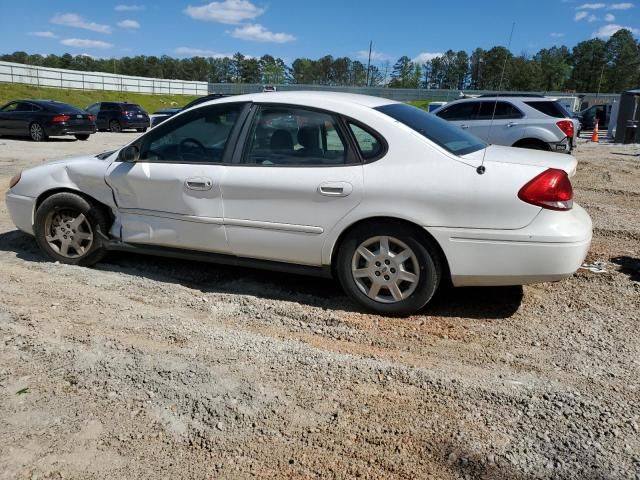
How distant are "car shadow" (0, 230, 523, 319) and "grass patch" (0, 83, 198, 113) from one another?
127 feet

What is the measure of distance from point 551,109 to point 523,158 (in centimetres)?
918

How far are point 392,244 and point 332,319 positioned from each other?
70 centimetres

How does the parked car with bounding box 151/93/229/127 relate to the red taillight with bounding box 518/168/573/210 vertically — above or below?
above

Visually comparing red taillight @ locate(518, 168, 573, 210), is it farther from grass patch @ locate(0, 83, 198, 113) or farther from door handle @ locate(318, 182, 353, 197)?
grass patch @ locate(0, 83, 198, 113)

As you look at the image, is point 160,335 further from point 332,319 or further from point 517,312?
point 517,312

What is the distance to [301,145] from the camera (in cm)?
430

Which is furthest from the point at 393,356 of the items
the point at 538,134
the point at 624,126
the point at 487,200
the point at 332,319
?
the point at 624,126

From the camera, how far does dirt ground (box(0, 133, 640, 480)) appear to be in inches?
100

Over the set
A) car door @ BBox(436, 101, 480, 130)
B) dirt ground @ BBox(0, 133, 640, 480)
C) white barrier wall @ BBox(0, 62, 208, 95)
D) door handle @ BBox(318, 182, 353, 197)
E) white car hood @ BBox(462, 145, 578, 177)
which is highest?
white barrier wall @ BBox(0, 62, 208, 95)

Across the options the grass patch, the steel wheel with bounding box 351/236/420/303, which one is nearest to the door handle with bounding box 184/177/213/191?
the steel wheel with bounding box 351/236/420/303

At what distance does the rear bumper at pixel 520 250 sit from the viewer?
368 centimetres

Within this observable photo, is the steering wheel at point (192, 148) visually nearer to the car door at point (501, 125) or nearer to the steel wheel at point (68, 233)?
the steel wheel at point (68, 233)

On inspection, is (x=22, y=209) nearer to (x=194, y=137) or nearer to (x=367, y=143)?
(x=194, y=137)

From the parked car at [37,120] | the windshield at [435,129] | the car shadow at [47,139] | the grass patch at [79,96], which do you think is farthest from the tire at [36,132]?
the grass patch at [79,96]
